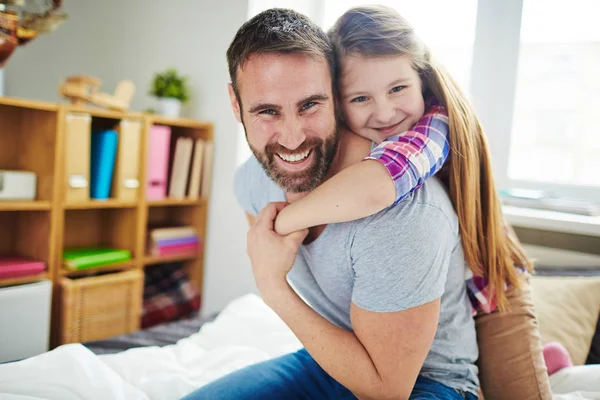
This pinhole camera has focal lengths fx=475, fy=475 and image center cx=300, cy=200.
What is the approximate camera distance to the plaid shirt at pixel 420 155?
839mm

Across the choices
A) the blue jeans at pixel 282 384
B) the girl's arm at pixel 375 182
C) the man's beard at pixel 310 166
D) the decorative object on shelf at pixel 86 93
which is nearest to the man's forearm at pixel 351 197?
the girl's arm at pixel 375 182

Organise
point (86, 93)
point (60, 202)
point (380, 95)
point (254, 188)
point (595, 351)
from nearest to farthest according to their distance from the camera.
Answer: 1. point (380, 95)
2. point (254, 188)
3. point (595, 351)
4. point (60, 202)
5. point (86, 93)

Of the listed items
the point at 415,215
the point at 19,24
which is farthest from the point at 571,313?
the point at 19,24

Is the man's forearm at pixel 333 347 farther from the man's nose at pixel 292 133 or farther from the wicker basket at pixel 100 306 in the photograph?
the wicker basket at pixel 100 306

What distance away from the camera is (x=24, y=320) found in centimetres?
190

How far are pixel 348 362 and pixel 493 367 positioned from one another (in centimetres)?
43

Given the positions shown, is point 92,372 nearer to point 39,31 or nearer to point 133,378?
point 133,378

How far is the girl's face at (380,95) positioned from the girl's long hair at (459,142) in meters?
0.02

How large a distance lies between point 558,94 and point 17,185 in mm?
2273

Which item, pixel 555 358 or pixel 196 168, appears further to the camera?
pixel 196 168

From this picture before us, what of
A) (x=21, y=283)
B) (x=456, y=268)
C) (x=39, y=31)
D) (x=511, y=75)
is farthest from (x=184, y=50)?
(x=456, y=268)

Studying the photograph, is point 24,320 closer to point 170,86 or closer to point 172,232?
point 172,232

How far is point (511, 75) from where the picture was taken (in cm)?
204

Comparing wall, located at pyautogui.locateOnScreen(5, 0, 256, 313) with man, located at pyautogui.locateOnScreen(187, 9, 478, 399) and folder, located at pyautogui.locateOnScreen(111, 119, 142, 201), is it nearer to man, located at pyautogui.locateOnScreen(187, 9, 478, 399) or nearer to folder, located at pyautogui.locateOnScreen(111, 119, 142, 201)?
folder, located at pyautogui.locateOnScreen(111, 119, 142, 201)
